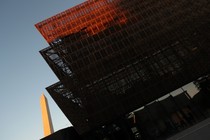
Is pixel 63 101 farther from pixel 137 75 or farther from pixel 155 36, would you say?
pixel 155 36

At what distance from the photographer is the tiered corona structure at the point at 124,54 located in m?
30.8

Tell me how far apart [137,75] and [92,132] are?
10865 millimetres

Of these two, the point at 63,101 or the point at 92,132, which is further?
the point at 63,101

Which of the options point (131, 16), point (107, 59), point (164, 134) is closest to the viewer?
point (164, 134)

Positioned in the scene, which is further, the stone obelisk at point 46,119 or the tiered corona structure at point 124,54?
the stone obelisk at point 46,119

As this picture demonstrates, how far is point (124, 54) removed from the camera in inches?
1289

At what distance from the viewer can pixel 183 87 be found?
103 ft

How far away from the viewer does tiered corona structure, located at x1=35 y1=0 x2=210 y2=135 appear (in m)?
30.8

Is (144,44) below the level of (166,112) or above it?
above

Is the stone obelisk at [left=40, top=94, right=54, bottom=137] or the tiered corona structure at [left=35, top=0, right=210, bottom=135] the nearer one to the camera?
the tiered corona structure at [left=35, top=0, right=210, bottom=135]

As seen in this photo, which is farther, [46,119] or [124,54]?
[46,119]

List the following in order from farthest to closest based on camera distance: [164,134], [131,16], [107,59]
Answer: [131,16] < [107,59] < [164,134]

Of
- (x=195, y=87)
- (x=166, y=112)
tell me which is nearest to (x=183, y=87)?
(x=195, y=87)

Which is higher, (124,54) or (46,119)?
(46,119)
